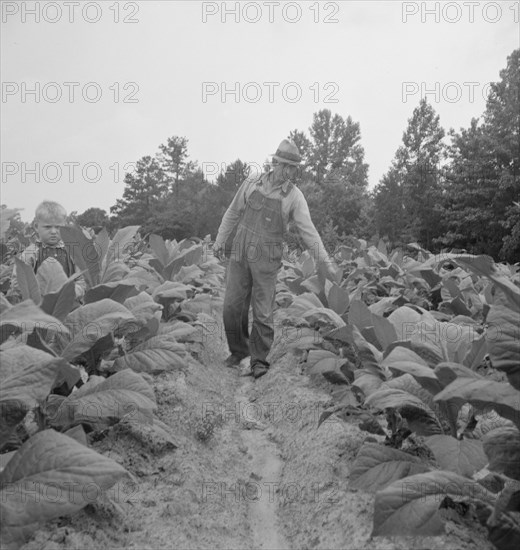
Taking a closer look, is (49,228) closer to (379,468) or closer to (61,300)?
(61,300)

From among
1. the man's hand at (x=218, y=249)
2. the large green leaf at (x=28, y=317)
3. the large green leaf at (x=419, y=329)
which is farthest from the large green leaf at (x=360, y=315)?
the man's hand at (x=218, y=249)

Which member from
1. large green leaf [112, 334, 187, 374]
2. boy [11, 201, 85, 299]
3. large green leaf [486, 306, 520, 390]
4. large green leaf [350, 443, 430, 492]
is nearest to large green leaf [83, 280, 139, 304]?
large green leaf [112, 334, 187, 374]

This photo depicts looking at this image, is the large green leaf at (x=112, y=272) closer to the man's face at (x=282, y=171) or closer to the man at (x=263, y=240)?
the man at (x=263, y=240)

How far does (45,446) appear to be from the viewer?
5.39 feet

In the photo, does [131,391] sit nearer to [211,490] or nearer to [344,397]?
[211,490]

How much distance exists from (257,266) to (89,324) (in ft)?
9.61

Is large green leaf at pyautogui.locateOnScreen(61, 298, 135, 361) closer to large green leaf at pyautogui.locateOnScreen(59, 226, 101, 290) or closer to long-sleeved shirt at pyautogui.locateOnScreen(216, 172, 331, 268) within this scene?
large green leaf at pyautogui.locateOnScreen(59, 226, 101, 290)

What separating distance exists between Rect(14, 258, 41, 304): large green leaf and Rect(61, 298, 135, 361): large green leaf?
0.72 feet

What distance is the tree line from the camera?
3155cm

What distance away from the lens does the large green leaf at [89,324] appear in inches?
89.1

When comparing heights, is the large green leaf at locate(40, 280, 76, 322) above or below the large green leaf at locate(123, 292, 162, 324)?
above

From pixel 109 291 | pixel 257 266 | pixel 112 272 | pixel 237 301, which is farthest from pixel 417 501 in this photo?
pixel 237 301

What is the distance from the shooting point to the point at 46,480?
1.57 m

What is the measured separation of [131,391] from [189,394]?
68.7 inches
